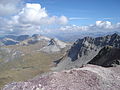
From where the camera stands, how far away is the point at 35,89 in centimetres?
2552

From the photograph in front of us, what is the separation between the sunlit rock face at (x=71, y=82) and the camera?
26.3 m

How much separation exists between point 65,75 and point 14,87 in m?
8.13

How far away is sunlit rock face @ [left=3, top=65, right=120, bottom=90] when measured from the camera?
1037 inches

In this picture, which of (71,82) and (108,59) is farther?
(108,59)

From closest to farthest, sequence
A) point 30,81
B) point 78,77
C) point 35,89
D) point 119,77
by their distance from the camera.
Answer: point 35,89
point 30,81
point 78,77
point 119,77

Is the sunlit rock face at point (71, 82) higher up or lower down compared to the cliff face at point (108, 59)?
higher up

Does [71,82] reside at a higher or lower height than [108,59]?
higher

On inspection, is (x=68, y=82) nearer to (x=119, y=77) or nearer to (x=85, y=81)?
(x=85, y=81)

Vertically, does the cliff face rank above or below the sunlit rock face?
below

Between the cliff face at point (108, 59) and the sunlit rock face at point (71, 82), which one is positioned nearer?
the sunlit rock face at point (71, 82)

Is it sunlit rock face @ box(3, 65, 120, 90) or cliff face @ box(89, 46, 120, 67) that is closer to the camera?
sunlit rock face @ box(3, 65, 120, 90)

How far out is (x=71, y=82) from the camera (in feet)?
92.4

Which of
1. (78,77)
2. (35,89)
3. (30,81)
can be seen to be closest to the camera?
(35,89)

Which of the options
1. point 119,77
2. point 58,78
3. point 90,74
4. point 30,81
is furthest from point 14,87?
point 119,77
